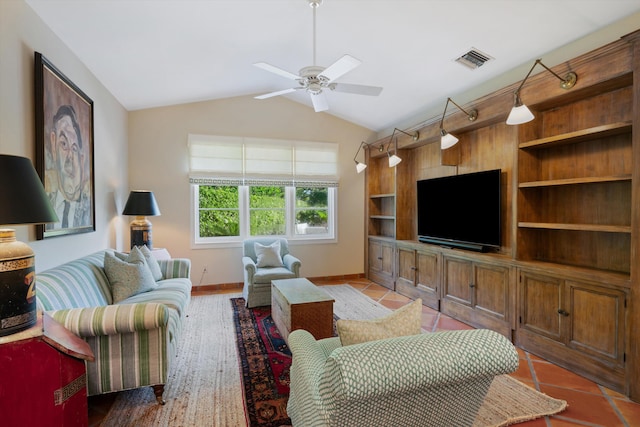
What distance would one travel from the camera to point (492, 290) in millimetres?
3387

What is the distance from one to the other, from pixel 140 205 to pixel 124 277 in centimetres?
141

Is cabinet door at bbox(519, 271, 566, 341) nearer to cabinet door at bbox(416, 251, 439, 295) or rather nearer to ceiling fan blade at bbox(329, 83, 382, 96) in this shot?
cabinet door at bbox(416, 251, 439, 295)

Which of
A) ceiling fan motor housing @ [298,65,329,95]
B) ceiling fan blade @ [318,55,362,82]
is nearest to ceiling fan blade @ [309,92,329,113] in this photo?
ceiling fan motor housing @ [298,65,329,95]

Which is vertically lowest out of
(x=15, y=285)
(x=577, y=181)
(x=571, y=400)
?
(x=571, y=400)

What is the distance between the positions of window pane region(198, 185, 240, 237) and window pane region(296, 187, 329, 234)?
1.07 m

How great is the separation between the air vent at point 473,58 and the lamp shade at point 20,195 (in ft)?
11.5

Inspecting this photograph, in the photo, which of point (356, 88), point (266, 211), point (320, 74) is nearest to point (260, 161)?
point (266, 211)

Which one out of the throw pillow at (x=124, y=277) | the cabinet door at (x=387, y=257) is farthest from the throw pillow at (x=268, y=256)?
the cabinet door at (x=387, y=257)

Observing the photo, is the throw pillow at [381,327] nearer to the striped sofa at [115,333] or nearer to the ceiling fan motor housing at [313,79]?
the striped sofa at [115,333]

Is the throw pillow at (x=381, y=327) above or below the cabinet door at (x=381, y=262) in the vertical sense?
above

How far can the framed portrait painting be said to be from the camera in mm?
2365

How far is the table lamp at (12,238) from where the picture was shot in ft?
4.40

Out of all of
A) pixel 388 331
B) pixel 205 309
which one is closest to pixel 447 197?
pixel 388 331

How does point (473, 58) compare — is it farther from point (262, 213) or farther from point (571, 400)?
point (262, 213)
